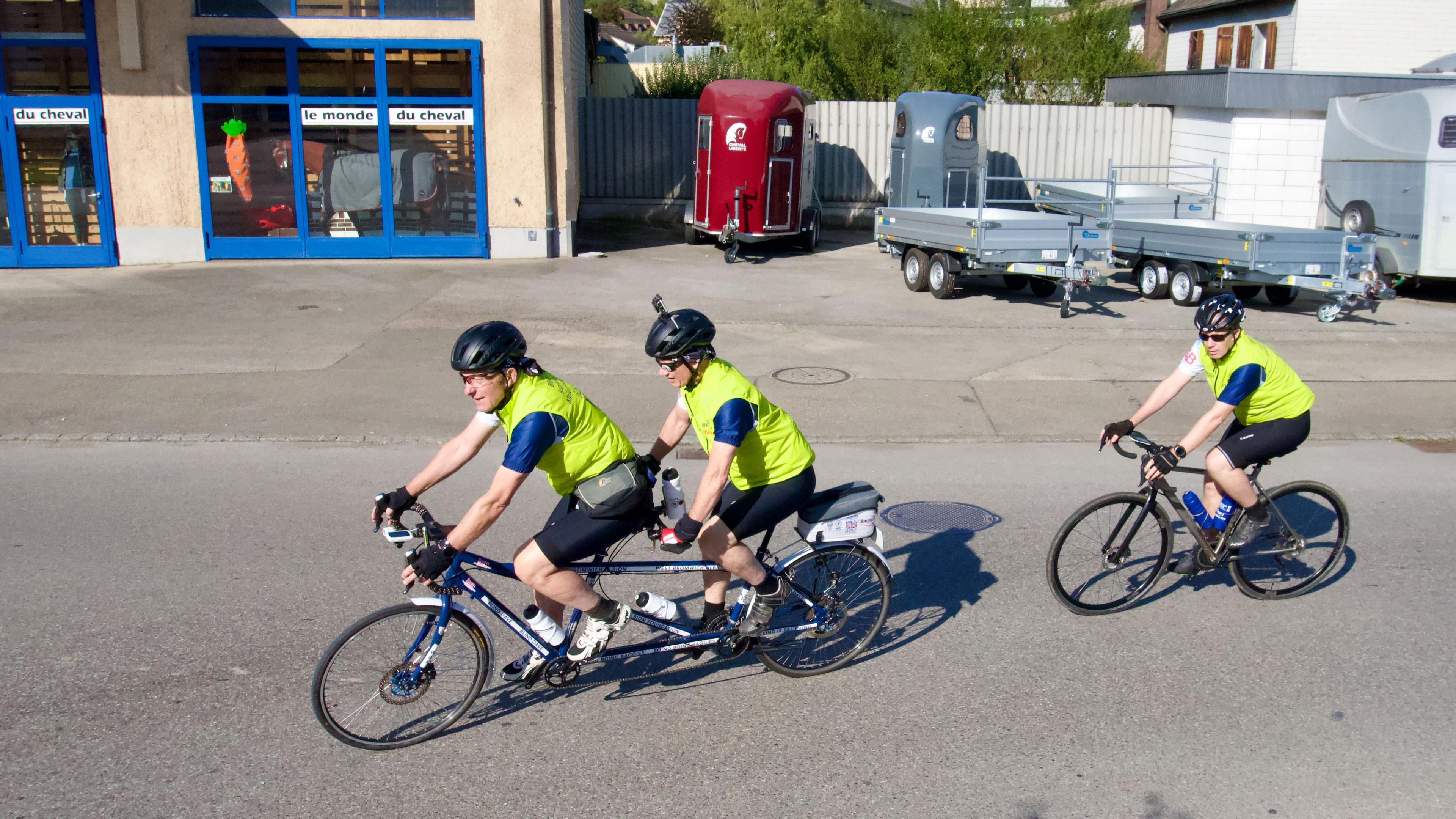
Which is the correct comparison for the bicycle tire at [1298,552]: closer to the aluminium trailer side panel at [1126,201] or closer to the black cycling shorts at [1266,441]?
the black cycling shorts at [1266,441]

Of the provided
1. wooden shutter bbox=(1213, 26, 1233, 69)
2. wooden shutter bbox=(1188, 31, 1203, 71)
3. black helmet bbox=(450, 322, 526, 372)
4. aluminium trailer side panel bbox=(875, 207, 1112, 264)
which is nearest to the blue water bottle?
black helmet bbox=(450, 322, 526, 372)

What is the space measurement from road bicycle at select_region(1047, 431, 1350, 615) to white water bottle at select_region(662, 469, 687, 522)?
2009 millimetres

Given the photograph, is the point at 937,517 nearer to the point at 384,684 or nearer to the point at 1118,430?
the point at 1118,430

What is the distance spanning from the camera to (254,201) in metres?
17.1

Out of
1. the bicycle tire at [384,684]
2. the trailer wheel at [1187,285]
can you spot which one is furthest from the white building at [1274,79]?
the bicycle tire at [384,684]

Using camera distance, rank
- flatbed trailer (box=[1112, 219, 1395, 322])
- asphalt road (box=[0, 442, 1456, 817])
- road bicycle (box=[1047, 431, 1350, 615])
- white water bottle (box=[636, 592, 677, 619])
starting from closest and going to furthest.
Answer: asphalt road (box=[0, 442, 1456, 817]) < white water bottle (box=[636, 592, 677, 619]) < road bicycle (box=[1047, 431, 1350, 615]) < flatbed trailer (box=[1112, 219, 1395, 322])

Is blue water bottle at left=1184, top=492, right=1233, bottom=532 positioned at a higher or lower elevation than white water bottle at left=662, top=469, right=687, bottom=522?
lower

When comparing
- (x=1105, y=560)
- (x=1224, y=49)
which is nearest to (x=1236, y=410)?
(x=1105, y=560)

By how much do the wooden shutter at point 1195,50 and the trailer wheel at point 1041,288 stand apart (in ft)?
62.8

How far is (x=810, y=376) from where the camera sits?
10953 millimetres

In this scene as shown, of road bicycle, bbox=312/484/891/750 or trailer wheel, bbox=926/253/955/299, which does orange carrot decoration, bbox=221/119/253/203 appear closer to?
trailer wheel, bbox=926/253/955/299

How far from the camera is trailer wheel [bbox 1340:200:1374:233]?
16109 millimetres

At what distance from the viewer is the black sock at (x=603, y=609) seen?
15.4 feet

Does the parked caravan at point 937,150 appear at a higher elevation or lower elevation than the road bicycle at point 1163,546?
higher
